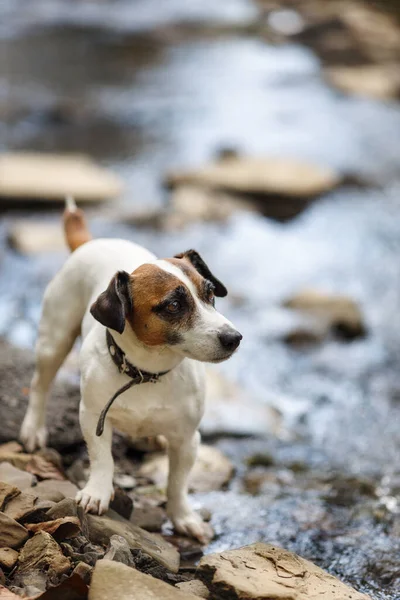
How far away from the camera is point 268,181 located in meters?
9.95

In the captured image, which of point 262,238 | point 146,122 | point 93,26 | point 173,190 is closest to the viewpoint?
point 262,238

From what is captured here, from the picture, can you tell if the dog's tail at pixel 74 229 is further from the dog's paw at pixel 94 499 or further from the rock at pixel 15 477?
the dog's paw at pixel 94 499

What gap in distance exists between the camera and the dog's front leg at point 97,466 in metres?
3.68

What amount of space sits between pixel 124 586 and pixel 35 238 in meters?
5.80

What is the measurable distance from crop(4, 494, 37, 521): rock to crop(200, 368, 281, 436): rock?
195 cm

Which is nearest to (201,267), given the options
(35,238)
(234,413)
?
(234,413)

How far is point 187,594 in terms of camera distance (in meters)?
3.03

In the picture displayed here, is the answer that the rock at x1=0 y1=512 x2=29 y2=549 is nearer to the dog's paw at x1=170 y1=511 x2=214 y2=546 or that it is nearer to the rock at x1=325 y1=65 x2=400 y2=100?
the dog's paw at x1=170 y1=511 x2=214 y2=546

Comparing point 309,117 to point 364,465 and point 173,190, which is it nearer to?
point 173,190

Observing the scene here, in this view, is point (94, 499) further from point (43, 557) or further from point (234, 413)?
point (234, 413)

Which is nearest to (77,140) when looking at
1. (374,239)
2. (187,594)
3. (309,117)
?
(309,117)

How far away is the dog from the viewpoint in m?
3.30

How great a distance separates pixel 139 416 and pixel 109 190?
20.4ft

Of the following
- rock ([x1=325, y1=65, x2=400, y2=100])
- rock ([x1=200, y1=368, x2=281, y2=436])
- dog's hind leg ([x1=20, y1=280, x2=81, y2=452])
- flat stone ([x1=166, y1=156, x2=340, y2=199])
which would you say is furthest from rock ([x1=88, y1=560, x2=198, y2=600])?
rock ([x1=325, y1=65, x2=400, y2=100])
